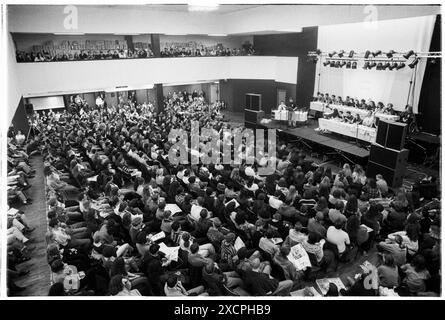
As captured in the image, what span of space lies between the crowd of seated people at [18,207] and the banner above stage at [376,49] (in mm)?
10983

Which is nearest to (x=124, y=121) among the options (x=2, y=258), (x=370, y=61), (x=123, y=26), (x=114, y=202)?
(x=123, y=26)

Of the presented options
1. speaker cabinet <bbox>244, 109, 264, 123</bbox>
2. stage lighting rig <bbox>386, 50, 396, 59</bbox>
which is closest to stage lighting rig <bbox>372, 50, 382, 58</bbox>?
stage lighting rig <bbox>386, 50, 396, 59</bbox>

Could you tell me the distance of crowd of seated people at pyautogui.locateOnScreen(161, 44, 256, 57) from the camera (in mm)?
19141

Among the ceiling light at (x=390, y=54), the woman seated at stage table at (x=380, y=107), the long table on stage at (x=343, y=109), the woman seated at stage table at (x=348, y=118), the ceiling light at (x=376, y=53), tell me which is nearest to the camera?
the ceiling light at (x=390, y=54)

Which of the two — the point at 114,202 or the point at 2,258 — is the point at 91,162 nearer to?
the point at 114,202

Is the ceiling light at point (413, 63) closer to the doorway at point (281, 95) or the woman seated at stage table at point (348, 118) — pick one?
the woman seated at stage table at point (348, 118)

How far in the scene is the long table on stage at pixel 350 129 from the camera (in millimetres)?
11482

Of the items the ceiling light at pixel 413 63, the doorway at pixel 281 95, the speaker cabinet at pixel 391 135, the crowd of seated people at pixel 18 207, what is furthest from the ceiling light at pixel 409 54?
the crowd of seated people at pixel 18 207

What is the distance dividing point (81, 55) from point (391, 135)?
1442cm

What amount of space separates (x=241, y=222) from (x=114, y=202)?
8.91 ft

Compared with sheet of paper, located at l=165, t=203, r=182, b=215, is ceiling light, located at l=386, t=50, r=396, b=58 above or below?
above

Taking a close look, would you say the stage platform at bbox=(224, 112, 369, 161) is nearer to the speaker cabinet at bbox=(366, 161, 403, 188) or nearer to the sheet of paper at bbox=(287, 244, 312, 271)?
the speaker cabinet at bbox=(366, 161, 403, 188)

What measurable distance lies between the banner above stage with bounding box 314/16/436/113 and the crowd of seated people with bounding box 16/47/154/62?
943cm

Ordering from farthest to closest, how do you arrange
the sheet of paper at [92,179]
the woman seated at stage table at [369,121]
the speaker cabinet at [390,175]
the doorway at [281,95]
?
the doorway at [281,95], the woman seated at stage table at [369,121], the speaker cabinet at [390,175], the sheet of paper at [92,179]
